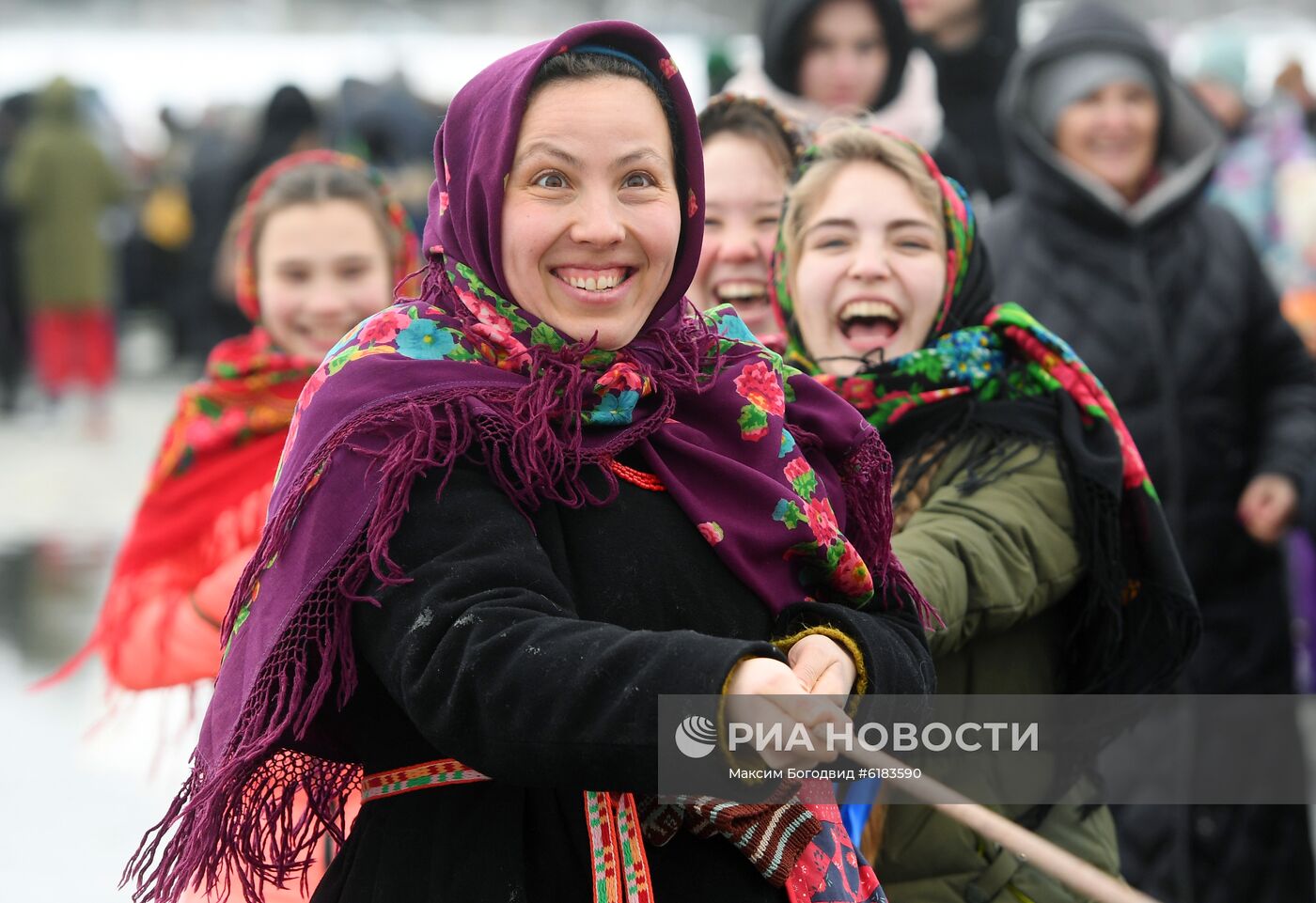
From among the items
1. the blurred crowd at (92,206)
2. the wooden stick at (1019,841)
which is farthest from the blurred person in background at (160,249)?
the wooden stick at (1019,841)

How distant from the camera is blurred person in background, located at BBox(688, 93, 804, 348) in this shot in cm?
362

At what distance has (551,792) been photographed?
214 cm

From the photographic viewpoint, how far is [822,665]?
2.11 m

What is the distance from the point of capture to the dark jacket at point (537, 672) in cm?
194

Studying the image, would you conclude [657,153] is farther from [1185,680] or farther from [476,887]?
[1185,680]

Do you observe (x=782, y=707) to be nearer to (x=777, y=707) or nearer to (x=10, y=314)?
(x=777, y=707)

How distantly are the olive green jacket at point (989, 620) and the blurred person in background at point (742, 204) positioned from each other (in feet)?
2.31

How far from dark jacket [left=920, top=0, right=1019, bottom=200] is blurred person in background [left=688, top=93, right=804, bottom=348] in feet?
7.87

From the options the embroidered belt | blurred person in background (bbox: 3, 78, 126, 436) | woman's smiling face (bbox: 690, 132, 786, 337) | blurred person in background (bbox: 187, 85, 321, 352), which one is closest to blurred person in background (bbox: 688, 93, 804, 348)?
woman's smiling face (bbox: 690, 132, 786, 337)

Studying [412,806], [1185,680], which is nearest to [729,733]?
[412,806]

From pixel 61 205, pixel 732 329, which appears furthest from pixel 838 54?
pixel 61 205

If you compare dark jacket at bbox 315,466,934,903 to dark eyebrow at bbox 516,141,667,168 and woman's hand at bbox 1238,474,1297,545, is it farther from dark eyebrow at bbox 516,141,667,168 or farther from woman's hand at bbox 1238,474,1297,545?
woman's hand at bbox 1238,474,1297,545

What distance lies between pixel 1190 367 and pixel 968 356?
1.47 metres
